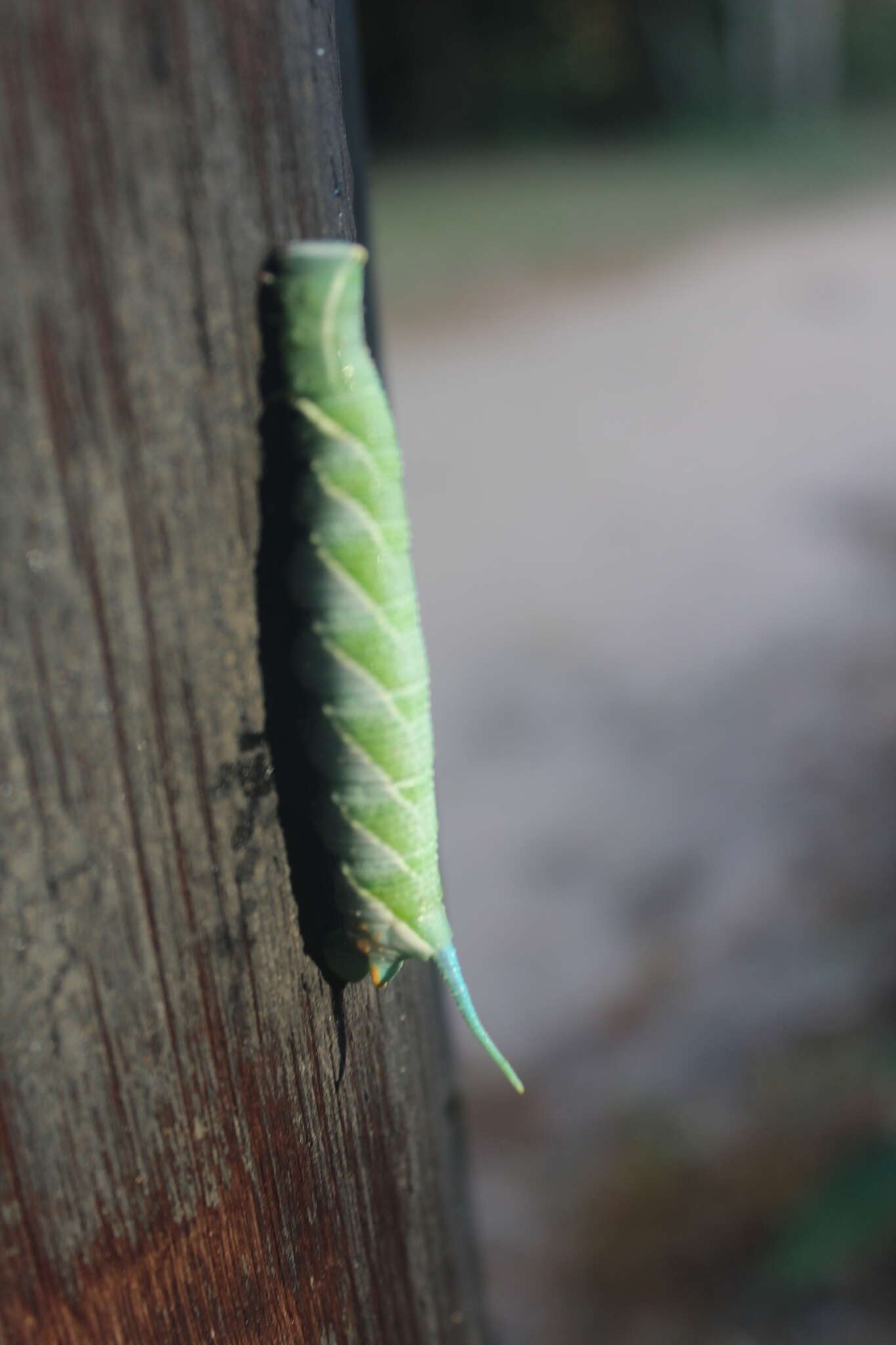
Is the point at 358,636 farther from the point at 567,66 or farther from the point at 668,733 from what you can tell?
the point at 567,66

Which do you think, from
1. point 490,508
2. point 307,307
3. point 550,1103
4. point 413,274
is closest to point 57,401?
point 307,307

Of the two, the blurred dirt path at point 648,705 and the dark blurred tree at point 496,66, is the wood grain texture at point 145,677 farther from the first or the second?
the dark blurred tree at point 496,66

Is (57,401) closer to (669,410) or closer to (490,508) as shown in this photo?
(490,508)

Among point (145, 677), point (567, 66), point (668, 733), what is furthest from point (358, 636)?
point (567, 66)

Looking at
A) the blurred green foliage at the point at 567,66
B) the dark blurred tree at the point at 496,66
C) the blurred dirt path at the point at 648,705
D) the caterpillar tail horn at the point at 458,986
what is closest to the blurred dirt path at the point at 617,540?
the blurred dirt path at the point at 648,705

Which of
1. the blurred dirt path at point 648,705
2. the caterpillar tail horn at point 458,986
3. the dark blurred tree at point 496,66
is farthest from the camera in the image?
the dark blurred tree at point 496,66
